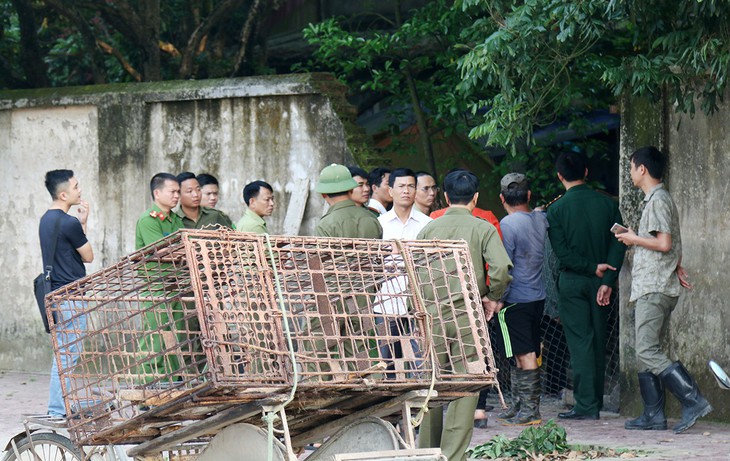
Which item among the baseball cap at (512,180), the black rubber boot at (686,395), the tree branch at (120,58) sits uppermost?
the tree branch at (120,58)

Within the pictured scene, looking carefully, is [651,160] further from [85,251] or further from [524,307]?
[85,251]

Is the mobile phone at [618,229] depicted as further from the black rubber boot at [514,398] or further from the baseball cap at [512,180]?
the black rubber boot at [514,398]

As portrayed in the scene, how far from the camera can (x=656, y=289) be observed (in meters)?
8.61

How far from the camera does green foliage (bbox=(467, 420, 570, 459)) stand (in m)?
7.79

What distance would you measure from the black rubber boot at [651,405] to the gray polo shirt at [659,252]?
24.5 inches

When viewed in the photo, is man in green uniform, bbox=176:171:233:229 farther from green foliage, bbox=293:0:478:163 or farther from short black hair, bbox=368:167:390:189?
green foliage, bbox=293:0:478:163

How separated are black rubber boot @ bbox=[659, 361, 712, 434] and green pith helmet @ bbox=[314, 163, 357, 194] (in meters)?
2.63

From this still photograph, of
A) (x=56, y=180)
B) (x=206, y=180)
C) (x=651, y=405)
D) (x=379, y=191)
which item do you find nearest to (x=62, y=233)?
(x=56, y=180)

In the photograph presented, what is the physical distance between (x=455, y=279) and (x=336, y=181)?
149 cm

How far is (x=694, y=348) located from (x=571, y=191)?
153 centimetres

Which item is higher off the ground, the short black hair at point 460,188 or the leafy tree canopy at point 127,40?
the leafy tree canopy at point 127,40

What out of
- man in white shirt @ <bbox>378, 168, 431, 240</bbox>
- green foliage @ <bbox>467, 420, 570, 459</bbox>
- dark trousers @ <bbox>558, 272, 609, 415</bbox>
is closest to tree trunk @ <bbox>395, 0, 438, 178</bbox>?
dark trousers @ <bbox>558, 272, 609, 415</bbox>

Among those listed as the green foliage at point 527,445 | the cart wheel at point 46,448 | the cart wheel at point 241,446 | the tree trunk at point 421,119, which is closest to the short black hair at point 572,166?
the green foliage at point 527,445

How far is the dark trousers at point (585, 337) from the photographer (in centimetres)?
933
